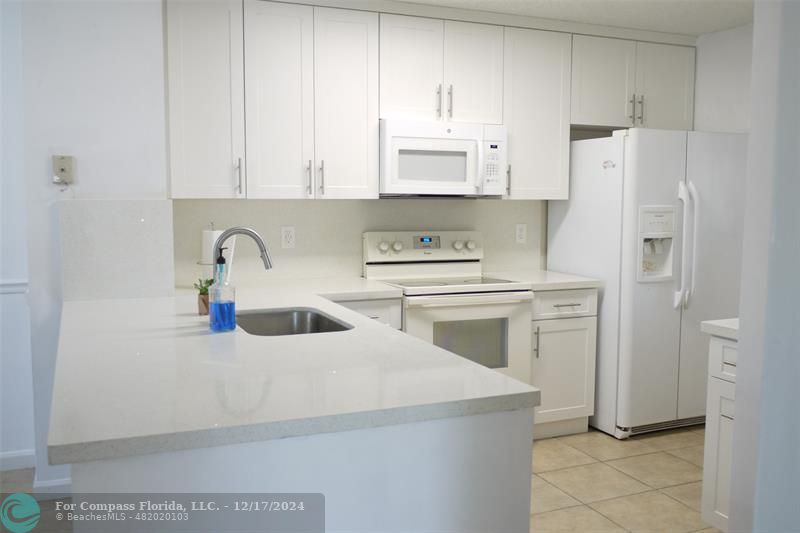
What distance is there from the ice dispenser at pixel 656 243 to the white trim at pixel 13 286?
3137mm

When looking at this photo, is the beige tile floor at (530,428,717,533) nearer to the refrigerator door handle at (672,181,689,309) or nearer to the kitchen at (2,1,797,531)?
the kitchen at (2,1,797,531)

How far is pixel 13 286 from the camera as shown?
339 cm

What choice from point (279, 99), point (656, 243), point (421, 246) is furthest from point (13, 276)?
point (656, 243)

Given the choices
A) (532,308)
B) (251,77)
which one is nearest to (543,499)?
(532,308)

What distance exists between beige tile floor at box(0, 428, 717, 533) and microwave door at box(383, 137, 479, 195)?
148cm

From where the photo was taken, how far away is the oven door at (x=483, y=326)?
3.46m

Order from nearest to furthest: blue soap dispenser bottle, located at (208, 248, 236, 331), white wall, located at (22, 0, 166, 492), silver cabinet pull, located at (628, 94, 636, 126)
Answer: blue soap dispenser bottle, located at (208, 248, 236, 331) < white wall, located at (22, 0, 166, 492) < silver cabinet pull, located at (628, 94, 636, 126)

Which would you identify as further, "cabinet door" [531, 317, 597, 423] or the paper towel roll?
"cabinet door" [531, 317, 597, 423]

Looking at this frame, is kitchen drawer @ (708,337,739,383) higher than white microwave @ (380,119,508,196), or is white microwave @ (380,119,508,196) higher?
white microwave @ (380,119,508,196)

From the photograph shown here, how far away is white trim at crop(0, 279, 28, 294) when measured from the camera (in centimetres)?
337

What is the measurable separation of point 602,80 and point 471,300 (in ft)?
5.26

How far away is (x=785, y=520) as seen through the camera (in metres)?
0.88

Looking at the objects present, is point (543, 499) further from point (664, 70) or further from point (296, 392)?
point (664, 70)

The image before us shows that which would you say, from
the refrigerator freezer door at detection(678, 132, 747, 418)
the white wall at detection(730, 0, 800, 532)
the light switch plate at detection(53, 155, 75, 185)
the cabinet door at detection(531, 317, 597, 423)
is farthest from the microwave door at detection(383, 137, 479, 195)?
the white wall at detection(730, 0, 800, 532)
